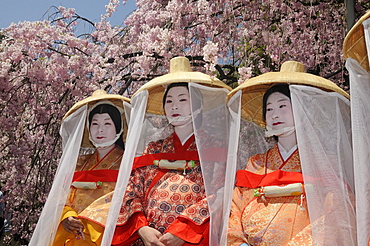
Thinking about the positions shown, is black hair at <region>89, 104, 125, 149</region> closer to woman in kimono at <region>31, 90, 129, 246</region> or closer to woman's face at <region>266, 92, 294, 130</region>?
woman in kimono at <region>31, 90, 129, 246</region>

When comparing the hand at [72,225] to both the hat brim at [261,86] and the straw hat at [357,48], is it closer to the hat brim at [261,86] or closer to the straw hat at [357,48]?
the hat brim at [261,86]

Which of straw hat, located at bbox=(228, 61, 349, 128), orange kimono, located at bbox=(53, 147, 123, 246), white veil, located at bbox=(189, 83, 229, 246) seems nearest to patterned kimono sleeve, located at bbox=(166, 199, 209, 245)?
white veil, located at bbox=(189, 83, 229, 246)

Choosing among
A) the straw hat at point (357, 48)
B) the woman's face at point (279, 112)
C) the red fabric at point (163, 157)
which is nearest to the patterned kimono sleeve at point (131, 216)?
the red fabric at point (163, 157)

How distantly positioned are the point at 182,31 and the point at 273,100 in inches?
71.4

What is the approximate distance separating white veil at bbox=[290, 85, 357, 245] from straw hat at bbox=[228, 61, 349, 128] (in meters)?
0.05

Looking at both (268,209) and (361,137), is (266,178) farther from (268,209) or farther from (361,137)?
(361,137)

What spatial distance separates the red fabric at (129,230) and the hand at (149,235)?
5cm

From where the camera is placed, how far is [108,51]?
218 inches

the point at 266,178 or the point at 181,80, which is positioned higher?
the point at 181,80

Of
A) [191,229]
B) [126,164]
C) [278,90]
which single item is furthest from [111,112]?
[278,90]

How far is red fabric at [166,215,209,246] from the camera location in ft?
9.51

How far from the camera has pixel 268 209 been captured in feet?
9.25

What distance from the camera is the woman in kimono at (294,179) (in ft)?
8.32

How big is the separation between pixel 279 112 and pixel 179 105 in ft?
2.51
